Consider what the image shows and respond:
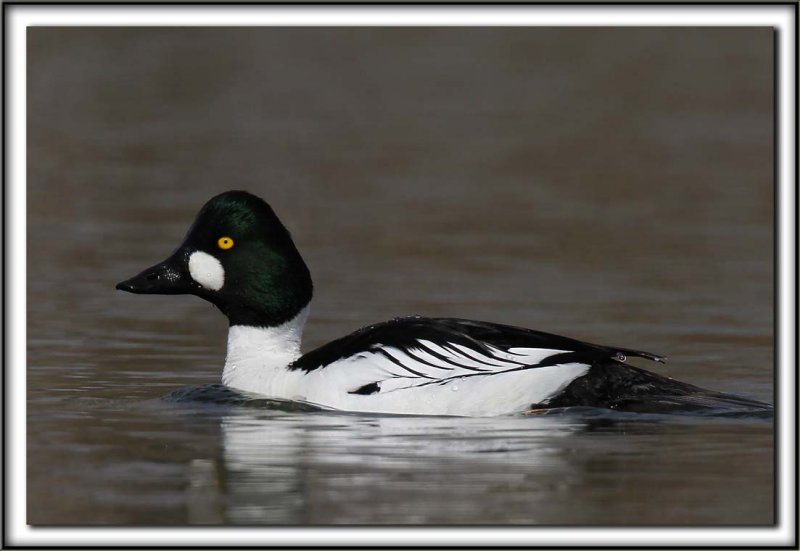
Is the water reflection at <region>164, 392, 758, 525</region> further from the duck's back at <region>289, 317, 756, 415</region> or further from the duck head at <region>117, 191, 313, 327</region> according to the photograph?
the duck head at <region>117, 191, 313, 327</region>

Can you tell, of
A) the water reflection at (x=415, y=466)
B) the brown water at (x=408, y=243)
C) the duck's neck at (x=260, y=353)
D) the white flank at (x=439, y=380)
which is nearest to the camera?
the water reflection at (x=415, y=466)

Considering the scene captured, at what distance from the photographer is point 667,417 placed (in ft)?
29.3

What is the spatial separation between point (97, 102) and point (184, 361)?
1576 cm

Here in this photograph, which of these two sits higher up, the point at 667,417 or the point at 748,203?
the point at 748,203

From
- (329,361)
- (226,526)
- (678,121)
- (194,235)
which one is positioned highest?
(678,121)

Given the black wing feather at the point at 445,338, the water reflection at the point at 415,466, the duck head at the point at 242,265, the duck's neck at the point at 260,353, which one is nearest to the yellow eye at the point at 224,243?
the duck head at the point at 242,265

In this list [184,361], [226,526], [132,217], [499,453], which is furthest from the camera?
[132,217]

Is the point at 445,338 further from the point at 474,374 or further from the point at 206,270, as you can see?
the point at 206,270

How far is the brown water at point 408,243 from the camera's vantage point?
24.6 ft

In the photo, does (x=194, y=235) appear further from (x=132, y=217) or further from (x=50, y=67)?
(x=50, y=67)

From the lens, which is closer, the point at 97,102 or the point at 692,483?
the point at 692,483

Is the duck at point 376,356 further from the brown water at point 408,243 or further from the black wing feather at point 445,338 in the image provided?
the brown water at point 408,243

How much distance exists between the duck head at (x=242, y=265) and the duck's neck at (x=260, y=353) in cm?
5

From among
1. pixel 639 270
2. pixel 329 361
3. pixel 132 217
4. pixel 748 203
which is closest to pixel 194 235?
pixel 329 361
